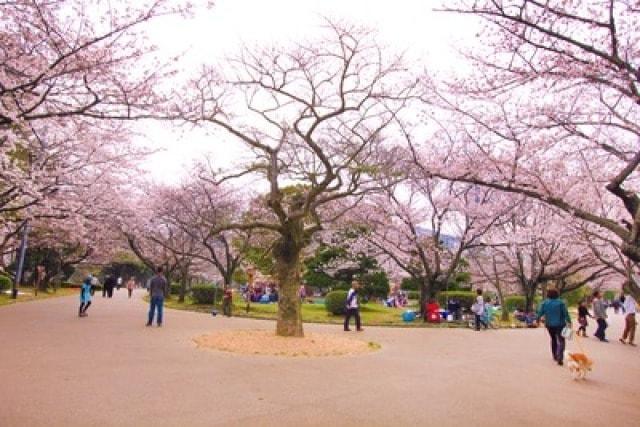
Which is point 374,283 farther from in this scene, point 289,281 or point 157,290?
point 289,281

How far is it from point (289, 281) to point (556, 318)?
228 inches

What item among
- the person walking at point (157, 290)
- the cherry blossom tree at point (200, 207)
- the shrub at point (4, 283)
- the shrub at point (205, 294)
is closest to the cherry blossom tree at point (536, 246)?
the cherry blossom tree at point (200, 207)

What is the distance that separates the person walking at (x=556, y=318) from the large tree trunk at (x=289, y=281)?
5337mm

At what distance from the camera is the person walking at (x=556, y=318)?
9.76 metres

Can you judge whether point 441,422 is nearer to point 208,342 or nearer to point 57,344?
point 208,342

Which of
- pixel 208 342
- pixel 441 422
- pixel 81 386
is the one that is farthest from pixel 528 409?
pixel 208 342

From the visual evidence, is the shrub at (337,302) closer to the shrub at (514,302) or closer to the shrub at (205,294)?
the shrub at (205,294)

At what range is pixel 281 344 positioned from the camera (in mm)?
10242

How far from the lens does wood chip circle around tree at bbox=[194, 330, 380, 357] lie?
9453mm

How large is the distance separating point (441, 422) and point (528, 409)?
1488 millimetres

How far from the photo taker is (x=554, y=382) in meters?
7.88

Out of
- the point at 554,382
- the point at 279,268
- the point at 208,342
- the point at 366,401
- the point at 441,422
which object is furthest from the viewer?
the point at 279,268

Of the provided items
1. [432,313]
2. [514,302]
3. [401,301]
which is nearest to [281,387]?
[432,313]

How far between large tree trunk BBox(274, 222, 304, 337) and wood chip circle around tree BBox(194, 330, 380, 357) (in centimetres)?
33
